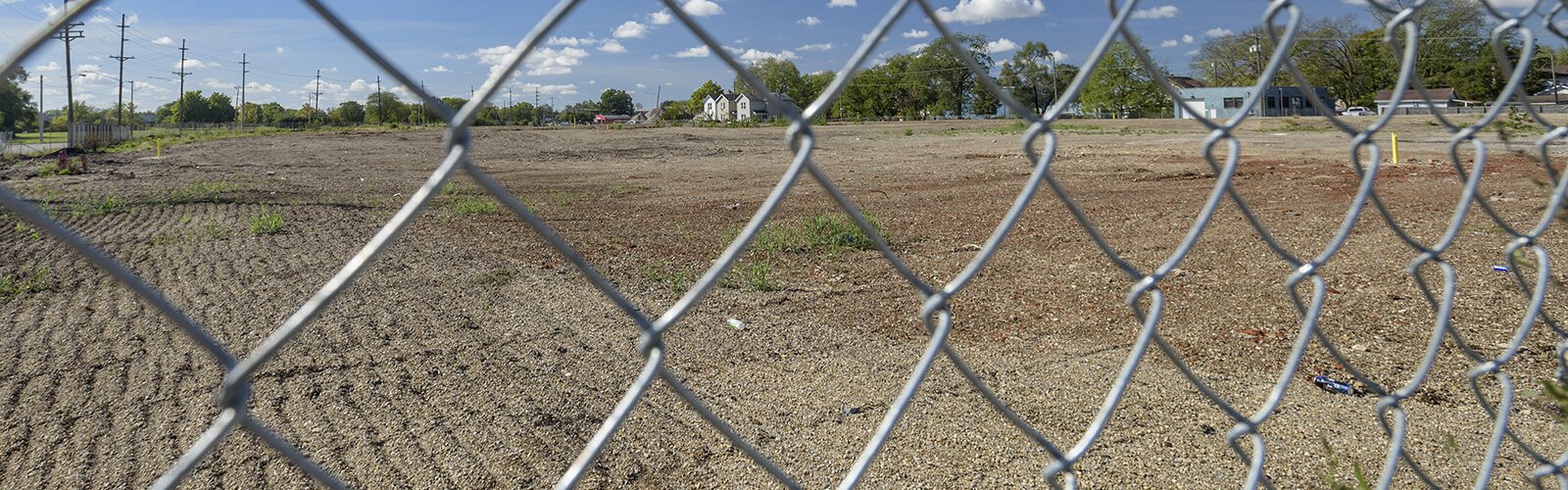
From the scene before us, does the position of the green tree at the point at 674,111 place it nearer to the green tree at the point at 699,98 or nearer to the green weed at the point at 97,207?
the green tree at the point at 699,98

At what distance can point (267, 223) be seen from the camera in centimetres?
791

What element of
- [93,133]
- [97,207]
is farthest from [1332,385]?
[93,133]

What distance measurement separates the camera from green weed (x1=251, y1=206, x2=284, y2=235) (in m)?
7.64

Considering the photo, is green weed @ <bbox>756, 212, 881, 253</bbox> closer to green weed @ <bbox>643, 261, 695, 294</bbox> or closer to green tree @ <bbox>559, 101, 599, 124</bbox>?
green weed @ <bbox>643, 261, 695, 294</bbox>

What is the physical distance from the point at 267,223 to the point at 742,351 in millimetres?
5681

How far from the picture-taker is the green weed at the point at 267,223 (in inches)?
301

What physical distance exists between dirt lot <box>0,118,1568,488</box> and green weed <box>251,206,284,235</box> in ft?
0.37

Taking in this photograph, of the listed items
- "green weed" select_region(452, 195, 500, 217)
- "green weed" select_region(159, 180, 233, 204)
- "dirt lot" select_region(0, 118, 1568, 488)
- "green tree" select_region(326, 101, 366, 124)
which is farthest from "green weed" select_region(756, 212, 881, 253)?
"green tree" select_region(326, 101, 366, 124)

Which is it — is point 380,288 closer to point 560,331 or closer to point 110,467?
point 560,331

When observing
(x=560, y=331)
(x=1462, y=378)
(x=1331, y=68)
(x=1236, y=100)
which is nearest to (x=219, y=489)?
(x=560, y=331)

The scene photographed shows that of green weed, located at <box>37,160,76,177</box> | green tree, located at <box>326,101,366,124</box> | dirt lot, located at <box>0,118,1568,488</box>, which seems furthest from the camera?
green tree, located at <box>326,101,366,124</box>

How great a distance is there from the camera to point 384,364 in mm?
3834

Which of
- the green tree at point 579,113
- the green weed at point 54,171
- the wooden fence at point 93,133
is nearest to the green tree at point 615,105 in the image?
the green tree at point 579,113

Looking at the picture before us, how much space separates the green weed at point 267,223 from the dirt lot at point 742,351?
113 millimetres
